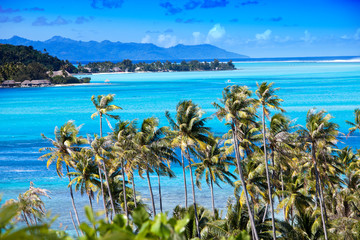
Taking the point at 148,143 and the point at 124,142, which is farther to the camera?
the point at 148,143

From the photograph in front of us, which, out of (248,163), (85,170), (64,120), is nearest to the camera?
(248,163)

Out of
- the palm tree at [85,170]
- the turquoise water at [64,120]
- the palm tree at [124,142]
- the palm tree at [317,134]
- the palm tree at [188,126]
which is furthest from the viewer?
the turquoise water at [64,120]

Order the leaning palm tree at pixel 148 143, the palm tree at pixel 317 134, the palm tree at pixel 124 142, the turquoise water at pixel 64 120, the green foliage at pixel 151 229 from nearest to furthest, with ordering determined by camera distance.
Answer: the green foliage at pixel 151 229
the palm tree at pixel 317 134
the palm tree at pixel 124 142
the leaning palm tree at pixel 148 143
the turquoise water at pixel 64 120

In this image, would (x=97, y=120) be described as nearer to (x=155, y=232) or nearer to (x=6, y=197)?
(x=6, y=197)

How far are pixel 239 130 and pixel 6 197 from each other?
31124mm

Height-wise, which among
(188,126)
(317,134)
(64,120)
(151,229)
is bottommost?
(64,120)

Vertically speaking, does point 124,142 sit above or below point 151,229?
below

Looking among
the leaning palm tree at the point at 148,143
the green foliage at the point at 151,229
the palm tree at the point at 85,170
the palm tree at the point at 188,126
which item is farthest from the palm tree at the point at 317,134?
the green foliage at the point at 151,229

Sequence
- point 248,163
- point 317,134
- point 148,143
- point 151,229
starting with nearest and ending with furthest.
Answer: point 151,229, point 317,134, point 248,163, point 148,143

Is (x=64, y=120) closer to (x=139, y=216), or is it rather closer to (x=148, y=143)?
(x=148, y=143)

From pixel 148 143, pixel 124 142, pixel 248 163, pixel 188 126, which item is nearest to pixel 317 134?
pixel 248 163

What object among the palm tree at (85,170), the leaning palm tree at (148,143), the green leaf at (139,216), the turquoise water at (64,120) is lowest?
the turquoise water at (64,120)

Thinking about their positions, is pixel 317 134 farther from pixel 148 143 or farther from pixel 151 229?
pixel 151 229

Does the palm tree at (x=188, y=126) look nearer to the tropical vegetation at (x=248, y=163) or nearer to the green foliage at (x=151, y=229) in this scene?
the tropical vegetation at (x=248, y=163)
